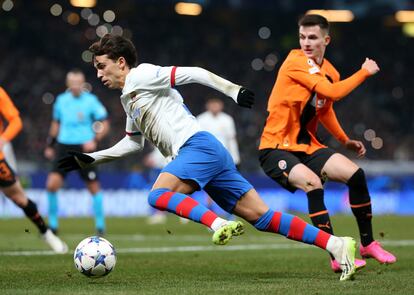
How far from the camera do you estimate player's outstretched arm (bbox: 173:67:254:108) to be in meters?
5.97

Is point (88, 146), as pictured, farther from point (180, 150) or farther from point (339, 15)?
point (339, 15)

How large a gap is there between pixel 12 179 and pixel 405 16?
83.6 feet

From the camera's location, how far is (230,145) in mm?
16500

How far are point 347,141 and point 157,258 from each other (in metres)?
2.53

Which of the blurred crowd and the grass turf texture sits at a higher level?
the grass turf texture

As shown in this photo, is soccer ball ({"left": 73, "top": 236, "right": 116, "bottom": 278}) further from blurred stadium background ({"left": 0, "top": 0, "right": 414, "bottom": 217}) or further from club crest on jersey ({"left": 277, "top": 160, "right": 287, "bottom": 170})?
blurred stadium background ({"left": 0, "top": 0, "right": 414, "bottom": 217})

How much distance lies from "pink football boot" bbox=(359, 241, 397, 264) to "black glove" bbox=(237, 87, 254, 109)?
2.38 metres

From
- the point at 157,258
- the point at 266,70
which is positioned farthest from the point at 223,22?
the point at 157,258

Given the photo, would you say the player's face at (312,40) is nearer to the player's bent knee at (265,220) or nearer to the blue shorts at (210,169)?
the blue shorts at (210,169)

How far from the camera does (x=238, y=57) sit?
109ft

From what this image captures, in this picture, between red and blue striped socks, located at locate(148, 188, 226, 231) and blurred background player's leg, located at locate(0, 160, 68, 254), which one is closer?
red and blue striped socks, located at locate(148, 188, 226, 231)

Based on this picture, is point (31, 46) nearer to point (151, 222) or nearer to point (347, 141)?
point (151, 222)

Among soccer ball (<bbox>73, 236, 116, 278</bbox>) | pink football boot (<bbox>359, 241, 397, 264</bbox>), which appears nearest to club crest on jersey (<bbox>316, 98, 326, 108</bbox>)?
pink football boot (<bbox>359, 241, 397, 264</bbox>)

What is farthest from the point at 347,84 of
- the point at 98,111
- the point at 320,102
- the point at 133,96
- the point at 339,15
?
the point at 339,15
